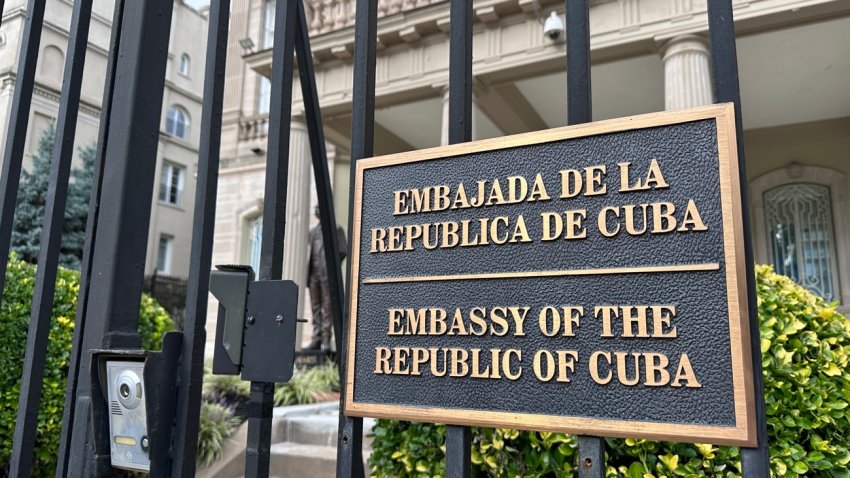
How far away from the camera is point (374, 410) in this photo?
1.46 m

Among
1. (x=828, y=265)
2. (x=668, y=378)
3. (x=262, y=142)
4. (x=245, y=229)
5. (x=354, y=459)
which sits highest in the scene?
(x=262, y=142)

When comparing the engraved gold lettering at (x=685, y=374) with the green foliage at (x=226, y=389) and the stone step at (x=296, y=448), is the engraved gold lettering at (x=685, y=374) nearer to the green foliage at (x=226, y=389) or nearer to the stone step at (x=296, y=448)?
the stone step at (x=296, y=448)

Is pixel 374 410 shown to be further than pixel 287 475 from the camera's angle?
No

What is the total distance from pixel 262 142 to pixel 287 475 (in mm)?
12005

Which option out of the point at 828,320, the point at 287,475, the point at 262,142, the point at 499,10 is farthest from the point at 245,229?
the point at 828,320

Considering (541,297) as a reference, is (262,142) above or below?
above

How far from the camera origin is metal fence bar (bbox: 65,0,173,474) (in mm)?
1494

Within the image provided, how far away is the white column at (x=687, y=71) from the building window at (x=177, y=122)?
23.4 metres

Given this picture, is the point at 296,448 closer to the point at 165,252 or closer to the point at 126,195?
the point at 126,195

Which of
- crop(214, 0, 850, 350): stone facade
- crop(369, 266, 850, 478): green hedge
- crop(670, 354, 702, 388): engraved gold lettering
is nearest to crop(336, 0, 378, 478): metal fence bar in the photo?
crop(670, 354, 702, 388): engraved gold lettering

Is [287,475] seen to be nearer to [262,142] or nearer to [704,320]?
[704,320]

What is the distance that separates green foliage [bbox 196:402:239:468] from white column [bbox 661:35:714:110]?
665 centimetres

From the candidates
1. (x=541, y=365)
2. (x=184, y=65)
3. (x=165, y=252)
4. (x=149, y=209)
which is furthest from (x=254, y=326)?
(x=165, y=252)

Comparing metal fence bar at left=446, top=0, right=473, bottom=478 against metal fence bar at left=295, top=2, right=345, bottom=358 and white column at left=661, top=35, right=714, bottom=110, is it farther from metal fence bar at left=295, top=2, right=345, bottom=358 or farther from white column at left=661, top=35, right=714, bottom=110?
white column at left=661, top=35, right=714, bottom=110
